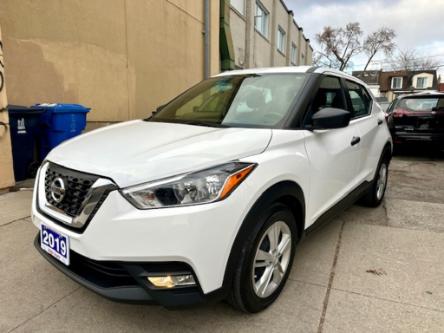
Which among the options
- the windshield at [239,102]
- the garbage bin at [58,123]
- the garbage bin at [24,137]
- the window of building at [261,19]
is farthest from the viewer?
the window of building at [261,19]

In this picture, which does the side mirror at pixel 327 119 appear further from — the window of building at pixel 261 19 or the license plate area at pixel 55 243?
the window of building at pixel 261 19

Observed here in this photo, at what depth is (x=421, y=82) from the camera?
5325 centimetres

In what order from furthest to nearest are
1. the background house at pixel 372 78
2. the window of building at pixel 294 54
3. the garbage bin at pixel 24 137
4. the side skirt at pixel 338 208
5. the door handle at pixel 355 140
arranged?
the background house at pixel 372 78
the window of building at pixel 294 54
the garbage bin at pixel 24 137
the door handle at pixel 355 140
the side skirt at pixel 338 208

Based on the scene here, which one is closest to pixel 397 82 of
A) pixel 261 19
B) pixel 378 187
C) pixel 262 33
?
pixel 261 19

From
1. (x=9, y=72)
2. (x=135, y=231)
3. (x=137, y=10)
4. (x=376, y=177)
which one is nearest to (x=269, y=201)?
(x=135, y=231)

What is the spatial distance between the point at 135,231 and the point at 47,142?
4.41 metres

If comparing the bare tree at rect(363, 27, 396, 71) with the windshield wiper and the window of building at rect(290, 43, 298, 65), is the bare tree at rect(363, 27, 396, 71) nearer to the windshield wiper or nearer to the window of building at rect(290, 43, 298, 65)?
the window of building at rect(290, 43, 298, 65)

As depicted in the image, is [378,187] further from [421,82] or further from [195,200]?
[421,82]

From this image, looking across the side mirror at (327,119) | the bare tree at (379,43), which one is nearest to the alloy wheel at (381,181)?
the side mirror at (327,119)

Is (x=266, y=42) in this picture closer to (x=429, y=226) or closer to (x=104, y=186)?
(x=429, y=226)

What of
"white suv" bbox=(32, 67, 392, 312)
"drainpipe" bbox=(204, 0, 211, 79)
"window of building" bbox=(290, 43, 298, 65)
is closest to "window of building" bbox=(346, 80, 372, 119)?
"white suv" bbox=(32, 67, 392, 312)

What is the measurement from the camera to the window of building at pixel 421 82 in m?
52.8

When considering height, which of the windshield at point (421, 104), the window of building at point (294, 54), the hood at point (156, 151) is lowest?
the hood at point (156, 151)

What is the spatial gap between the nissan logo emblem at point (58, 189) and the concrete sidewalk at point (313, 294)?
2.59ft
